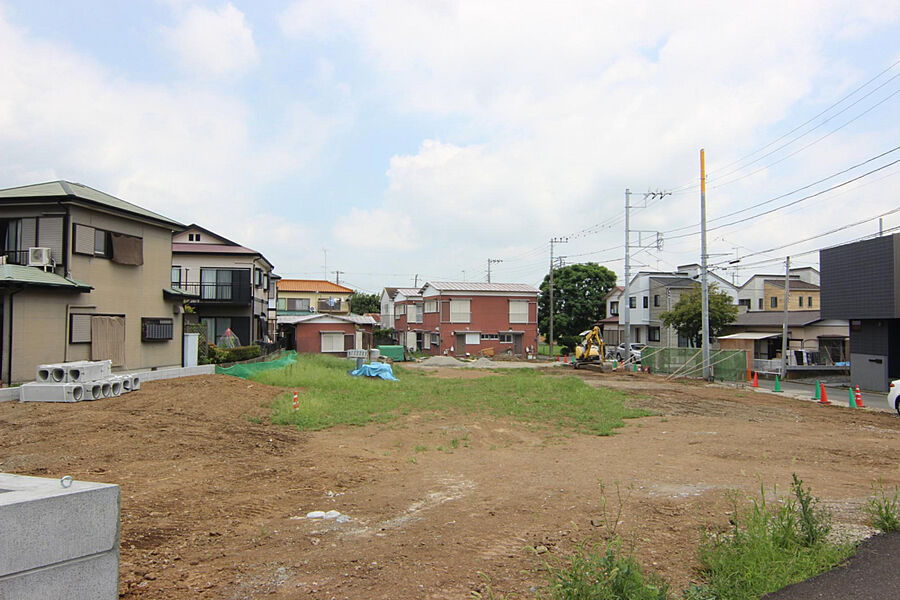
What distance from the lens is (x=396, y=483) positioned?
8.94m

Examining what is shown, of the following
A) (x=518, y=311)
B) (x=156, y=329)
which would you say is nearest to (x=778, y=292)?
(x=518, y=311)

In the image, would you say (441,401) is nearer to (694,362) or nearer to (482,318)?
(694,362)

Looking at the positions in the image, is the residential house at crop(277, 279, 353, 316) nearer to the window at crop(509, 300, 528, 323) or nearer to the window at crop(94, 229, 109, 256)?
the window at crop(509, 300, 528, 323)

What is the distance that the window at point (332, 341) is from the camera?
146 ft

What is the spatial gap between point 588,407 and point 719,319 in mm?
26709

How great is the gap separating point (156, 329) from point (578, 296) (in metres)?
44.2

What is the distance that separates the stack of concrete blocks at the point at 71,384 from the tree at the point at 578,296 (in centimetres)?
4787

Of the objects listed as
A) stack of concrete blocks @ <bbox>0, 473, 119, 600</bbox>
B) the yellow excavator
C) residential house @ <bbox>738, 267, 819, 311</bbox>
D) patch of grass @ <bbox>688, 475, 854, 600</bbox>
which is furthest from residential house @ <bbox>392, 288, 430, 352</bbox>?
stack of concrete blocks @ <bbox>0, 473, 119, 600</bbox>

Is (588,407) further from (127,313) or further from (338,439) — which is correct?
(127,313)

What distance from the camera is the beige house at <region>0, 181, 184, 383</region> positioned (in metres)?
16.6

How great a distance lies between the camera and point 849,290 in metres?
25.2

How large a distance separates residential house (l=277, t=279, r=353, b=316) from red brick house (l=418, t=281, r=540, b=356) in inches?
681

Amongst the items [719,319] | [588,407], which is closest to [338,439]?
[588,407]

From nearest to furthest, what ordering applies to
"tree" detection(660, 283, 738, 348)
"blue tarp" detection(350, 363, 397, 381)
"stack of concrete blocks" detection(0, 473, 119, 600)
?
"stack of concrete blocks" detection(0, 473, 119, 600)
"blue tarp" detection(350, 363, 397, 381)
"tree" detection(660, 283, 738, 348)
